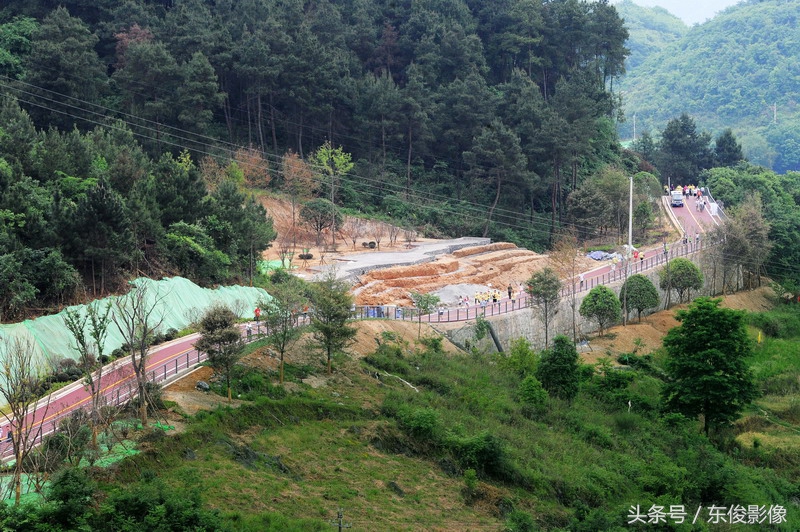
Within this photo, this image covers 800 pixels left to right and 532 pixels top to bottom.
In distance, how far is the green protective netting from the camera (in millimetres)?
34000

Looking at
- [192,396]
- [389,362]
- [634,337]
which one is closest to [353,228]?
[634,337]

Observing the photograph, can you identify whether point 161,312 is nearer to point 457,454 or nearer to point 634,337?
point 457,454

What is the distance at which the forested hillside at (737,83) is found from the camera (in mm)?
138625

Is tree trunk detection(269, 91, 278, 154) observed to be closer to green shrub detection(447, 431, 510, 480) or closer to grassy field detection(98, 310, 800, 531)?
grassy field detection(98, 310, 800, 531)

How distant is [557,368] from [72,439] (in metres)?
22.5

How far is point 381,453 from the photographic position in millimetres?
31688

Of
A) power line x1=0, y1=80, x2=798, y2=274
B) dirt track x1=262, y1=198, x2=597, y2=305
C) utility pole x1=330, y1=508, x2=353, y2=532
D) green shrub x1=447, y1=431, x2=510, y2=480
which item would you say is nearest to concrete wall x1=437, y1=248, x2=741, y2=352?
dirt track x1=262, y1=198, x2=597, y2=305

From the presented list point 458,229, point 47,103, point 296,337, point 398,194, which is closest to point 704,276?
point 458,229

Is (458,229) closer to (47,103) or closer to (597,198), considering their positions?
(597,198)

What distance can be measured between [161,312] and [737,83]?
129m

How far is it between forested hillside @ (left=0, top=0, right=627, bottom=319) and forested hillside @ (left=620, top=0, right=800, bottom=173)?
50.6 meters

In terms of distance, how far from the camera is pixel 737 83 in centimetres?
14962

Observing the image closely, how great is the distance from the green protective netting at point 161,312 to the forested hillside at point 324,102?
368 cm

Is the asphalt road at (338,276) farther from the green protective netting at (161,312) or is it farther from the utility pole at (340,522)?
the utility pole at (340,522)
